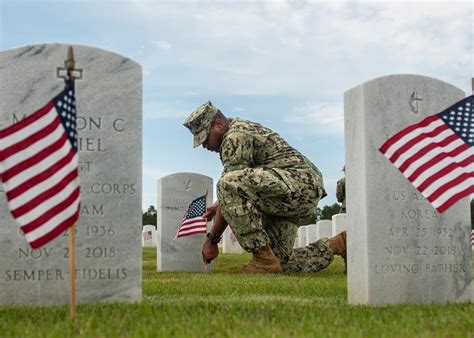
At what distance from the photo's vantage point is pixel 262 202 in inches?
330

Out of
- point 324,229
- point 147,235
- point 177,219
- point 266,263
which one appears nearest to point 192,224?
point 177,219

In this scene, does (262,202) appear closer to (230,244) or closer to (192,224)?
(192,224)

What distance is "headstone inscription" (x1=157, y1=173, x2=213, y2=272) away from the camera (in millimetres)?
11305

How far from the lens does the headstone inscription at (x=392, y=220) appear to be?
16.9ft

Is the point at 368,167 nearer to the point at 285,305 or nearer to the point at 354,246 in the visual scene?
the point at 354,246

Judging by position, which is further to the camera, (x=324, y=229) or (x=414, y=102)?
(x=324, y=229)

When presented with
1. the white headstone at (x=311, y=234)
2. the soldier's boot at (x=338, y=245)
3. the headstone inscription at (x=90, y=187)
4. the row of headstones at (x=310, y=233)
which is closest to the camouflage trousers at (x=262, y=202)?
the soldier's boot at (x=338, y=245)

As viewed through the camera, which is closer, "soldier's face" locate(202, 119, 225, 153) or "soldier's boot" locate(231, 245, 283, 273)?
"soldier's boot" locate(231, 245, 283, 273)

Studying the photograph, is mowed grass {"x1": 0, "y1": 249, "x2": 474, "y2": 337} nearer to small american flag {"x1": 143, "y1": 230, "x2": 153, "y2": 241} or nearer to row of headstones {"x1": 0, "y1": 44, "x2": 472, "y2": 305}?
row of headstones {"x1": 0, "y1": 44, "x2": 472, "y2": 305}

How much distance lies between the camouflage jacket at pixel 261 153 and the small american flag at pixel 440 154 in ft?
10.9

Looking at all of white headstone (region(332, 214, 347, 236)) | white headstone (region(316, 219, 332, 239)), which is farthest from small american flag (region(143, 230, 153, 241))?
white headstone (region(332, 214, 347, 236))

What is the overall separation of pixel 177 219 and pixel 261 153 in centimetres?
350

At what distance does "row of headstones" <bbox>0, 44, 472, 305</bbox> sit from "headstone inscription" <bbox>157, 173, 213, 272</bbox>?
20.5ft

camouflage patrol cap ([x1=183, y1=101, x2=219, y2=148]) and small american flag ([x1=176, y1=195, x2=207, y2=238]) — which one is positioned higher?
camouflage patrol cap ([x1=183, y1=101, x2=219, y2=148])
